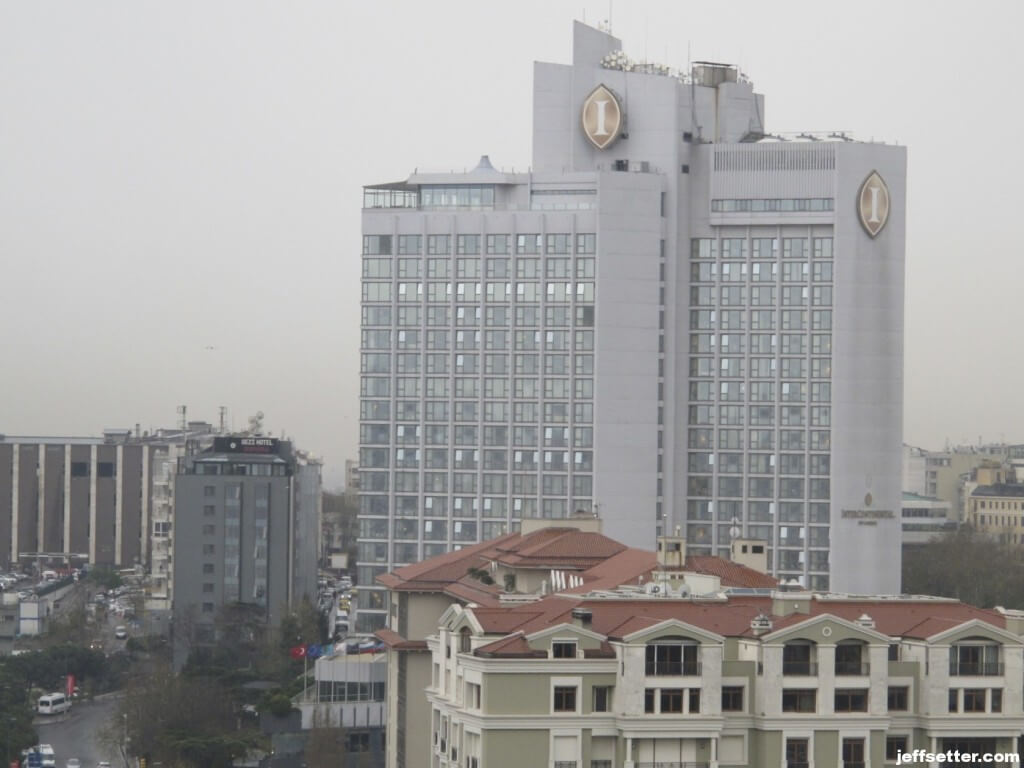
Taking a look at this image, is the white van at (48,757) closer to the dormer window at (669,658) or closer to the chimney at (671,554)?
the chimney at (671,554)

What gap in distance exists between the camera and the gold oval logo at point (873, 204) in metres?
161

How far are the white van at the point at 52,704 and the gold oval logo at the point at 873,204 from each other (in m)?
62.9

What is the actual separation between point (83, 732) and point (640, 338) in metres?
46.5

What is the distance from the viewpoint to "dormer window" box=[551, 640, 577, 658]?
65000 mm

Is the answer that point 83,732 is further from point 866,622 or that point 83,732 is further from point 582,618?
point 866,622

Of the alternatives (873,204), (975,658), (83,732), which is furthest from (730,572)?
(873,204)

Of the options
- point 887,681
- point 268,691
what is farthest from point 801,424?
point 887,681

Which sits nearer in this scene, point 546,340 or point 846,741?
point 846,741

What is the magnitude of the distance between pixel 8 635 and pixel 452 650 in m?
128

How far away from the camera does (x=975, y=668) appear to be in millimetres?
67875

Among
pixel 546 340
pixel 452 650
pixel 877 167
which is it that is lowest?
pixel 452 650

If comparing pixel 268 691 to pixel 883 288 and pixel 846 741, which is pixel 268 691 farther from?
pixel 846 741

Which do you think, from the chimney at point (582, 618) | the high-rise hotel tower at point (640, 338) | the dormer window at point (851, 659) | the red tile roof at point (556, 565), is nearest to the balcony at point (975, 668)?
the dormer window at point (851, 659)

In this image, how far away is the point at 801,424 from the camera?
162375mm
